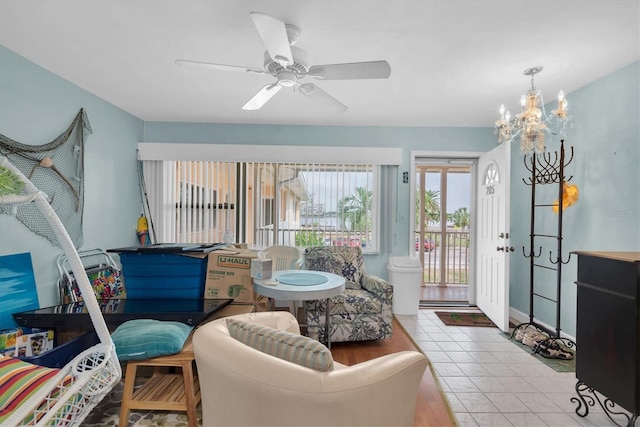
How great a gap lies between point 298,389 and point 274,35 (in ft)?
4.96

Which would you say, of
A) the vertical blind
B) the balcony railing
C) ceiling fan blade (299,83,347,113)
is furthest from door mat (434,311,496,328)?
ceiling fan blade (299,83,347,113)

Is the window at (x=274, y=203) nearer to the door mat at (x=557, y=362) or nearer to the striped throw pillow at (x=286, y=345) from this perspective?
the door mat at (x=557, y=362)

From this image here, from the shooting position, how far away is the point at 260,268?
2.42 m

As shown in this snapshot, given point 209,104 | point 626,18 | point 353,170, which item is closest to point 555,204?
point 626,18

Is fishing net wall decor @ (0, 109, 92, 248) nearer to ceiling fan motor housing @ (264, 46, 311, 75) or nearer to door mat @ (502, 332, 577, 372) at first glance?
ceiling fan motor housing @ (264, 46, 311, 75)

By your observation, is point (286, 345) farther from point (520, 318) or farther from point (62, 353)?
point (520, 318)

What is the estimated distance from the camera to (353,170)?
4.28m

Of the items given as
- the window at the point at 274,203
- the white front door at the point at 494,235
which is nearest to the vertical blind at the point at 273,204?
the window at the point at 274,203

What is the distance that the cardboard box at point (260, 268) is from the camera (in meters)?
2.43

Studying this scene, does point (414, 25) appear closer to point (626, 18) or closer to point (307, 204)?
point (626, 18)

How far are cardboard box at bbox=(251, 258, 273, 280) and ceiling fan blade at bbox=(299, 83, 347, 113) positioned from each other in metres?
1.24

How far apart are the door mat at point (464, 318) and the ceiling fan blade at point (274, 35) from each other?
10.7 ft

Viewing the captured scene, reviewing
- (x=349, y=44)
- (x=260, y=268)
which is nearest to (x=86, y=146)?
(x=260, y=268)

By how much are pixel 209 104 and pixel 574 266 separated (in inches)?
154
